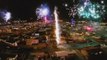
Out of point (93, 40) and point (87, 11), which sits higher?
point (87, 11)

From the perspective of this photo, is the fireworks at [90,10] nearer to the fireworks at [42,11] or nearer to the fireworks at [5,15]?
the fireworks at [42,11]

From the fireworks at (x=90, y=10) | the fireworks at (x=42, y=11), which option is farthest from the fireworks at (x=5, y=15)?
the fireworks at (x=90, y=10)

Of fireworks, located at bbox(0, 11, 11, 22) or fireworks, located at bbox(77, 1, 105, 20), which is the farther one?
fireworks, located at bbox(77, 1, 105, 20)

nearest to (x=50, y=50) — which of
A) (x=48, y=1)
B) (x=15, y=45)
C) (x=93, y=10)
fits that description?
(x=15, y=45)

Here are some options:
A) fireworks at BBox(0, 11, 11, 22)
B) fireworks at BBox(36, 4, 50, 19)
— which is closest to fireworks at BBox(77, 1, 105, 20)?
fireworks at BBox(36, 4, 50, 19)

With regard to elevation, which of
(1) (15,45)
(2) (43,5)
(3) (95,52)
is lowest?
(3) (95,52)

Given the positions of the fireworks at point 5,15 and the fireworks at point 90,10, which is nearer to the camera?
the fireworks at point 5,15

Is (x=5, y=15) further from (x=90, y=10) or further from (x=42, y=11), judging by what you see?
(x=90, y=10)

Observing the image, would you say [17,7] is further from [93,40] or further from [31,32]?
[93,40]

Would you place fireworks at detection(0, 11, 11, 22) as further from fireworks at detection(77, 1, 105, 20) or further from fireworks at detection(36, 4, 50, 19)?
fireworks at detection(77, 1, 105, 20)
